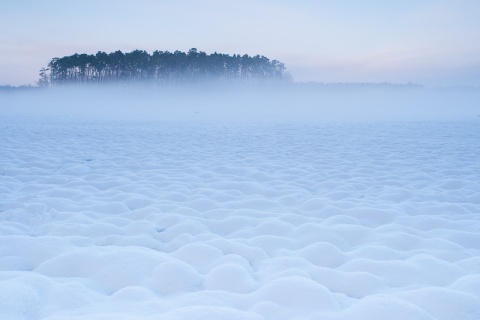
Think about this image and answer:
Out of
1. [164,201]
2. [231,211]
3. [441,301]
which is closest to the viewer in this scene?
[441,301]

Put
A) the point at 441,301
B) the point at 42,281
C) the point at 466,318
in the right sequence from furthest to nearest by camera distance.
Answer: the point at 42,281 < the point at 441,301 < the point at 466,318

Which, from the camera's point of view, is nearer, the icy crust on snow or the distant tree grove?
the icy crust on snow

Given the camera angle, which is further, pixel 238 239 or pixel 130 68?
pixel 130 68

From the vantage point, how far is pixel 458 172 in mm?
6578

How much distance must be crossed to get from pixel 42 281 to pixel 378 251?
2588 millimetres

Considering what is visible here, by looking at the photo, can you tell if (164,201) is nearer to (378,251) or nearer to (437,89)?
(378,251)

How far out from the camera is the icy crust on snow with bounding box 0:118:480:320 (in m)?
2.26

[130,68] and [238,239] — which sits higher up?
[130,68]

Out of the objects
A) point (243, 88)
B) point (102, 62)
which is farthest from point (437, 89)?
point (102, 62)

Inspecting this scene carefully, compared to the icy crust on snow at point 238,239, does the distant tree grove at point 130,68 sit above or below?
above

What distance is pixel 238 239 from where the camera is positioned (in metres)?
3.56

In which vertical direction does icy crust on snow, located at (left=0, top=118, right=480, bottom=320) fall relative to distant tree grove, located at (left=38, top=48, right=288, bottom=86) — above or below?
below

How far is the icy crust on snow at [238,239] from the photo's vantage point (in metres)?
2.26

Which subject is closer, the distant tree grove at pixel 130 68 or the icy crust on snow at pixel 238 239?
the icy crust on snow at pixel 238 239
